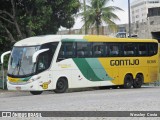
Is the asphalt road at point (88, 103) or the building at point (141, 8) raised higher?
the building at point (141, 8)

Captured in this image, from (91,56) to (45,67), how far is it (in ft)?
11.8

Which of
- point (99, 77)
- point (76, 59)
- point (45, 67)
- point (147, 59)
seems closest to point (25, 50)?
point (45, 67)

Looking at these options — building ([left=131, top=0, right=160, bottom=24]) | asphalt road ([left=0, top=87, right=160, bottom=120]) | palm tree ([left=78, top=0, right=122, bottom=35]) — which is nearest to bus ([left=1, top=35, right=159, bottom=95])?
asphalt road ([left=0, top=87, right=160, bottom=120])

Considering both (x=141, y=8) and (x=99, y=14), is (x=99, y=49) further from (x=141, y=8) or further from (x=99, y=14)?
(x=141, y=8)

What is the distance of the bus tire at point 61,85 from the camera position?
84.7 ft

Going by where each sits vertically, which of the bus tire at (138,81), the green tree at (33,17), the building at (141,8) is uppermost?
the building at (141,8)

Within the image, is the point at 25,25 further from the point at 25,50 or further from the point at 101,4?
the point at 101,4

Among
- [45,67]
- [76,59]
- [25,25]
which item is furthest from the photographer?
[25,25]

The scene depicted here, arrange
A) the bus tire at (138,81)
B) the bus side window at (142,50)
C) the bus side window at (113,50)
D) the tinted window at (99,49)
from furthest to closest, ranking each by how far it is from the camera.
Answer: the bus tire at (138,81)
the bus side window at (142,50)
the bus side window at (113,50)
the tinted window at (99,49)

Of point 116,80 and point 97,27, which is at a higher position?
point 97,27

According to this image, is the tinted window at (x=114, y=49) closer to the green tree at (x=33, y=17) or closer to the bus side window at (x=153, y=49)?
the bus side window at (x=153, y=49)

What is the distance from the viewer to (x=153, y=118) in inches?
467

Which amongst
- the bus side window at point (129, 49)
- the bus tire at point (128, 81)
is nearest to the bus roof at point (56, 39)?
the bus side window at point (129, 49)

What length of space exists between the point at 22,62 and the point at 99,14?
2866 centimetres
